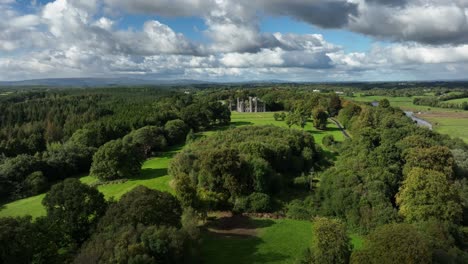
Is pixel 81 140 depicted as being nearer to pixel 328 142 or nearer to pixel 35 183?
pixel 35 183

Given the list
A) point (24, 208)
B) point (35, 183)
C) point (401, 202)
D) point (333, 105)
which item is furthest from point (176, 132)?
point (333, 105)

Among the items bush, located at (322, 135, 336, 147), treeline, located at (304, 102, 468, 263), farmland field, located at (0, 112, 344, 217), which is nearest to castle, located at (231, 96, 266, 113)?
bush, located at (322, 135, 336, 147)

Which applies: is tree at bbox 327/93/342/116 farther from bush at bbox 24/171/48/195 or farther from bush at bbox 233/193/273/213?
bush at bbox 24/171/48/195

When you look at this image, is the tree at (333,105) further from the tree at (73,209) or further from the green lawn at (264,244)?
the tree at (73,209)

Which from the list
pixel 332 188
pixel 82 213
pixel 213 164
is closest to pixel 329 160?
pixel 332 188

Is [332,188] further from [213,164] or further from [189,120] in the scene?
[189,120]
